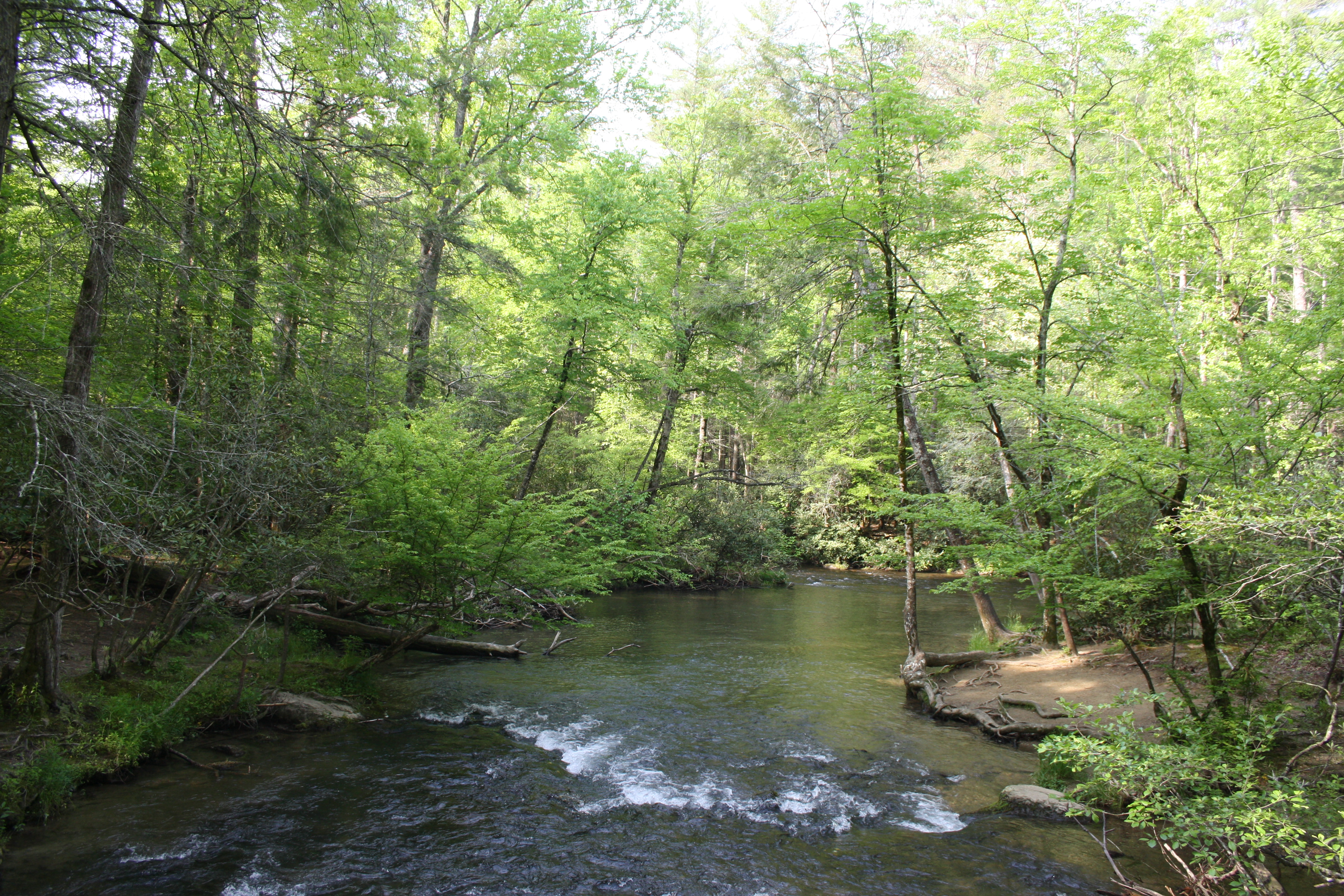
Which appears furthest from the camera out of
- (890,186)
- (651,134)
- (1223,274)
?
(651,134)

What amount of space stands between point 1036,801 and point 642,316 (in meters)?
13.2

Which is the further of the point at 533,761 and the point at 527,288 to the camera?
the point at 527,288

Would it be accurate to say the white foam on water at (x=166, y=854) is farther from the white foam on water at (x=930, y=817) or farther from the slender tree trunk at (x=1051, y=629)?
the slender tree trunk at (x=1051, y=629)

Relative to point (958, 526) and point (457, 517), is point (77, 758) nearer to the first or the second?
point (457, 517)

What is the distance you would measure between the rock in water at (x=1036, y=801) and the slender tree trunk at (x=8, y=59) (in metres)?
9.68

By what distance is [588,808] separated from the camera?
6.42 meters

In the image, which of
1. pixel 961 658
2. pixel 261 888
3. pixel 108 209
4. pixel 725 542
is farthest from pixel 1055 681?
pixel 725 542

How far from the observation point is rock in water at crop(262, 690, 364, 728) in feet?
26.1

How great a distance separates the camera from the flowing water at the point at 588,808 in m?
5.08

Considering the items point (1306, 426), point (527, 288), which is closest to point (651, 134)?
point (527, 288)

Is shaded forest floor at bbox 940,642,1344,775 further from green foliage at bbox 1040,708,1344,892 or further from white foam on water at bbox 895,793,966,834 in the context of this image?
white foam on water at bbox 895,793,966,834

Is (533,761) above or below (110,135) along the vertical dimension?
below

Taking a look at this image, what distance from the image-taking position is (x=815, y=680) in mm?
11234

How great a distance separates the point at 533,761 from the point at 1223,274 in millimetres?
13178
